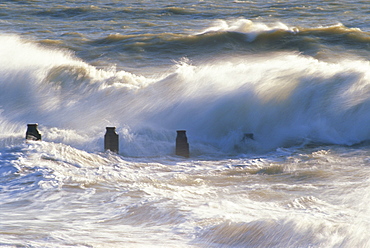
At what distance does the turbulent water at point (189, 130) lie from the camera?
14.8ft

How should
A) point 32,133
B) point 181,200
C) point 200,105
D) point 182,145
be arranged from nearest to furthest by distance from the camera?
1. point 181,200
2. point 32,133
3. point 182,145
4. point 200,105

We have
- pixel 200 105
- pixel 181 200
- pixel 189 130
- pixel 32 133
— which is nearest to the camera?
pixel 181 200

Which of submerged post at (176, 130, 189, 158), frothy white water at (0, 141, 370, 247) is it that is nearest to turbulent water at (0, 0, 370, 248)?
frothy white water at (0, 141, 370, 247)

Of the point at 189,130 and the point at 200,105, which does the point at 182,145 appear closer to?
the point at 189,130

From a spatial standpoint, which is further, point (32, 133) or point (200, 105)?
point (200, 105)

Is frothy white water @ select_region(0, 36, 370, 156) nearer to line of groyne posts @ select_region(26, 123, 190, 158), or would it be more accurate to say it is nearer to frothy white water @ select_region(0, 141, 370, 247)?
line of groyne posts @ select_region(26, 123, 190, 158)

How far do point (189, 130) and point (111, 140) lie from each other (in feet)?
5.34

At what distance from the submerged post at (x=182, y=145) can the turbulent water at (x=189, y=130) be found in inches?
5.4

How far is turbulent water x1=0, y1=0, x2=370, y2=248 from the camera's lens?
450cm

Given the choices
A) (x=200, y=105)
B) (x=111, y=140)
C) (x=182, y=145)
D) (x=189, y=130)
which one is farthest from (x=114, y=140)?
(x=200, y=105)

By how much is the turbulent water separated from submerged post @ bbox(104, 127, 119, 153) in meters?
0.08

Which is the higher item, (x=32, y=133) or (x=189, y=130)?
(x=32, y=133)

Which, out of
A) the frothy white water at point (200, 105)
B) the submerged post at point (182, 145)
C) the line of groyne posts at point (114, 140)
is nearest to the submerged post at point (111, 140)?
the line of groyne posts at point (114, 140)

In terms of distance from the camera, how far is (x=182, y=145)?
7008 mm
